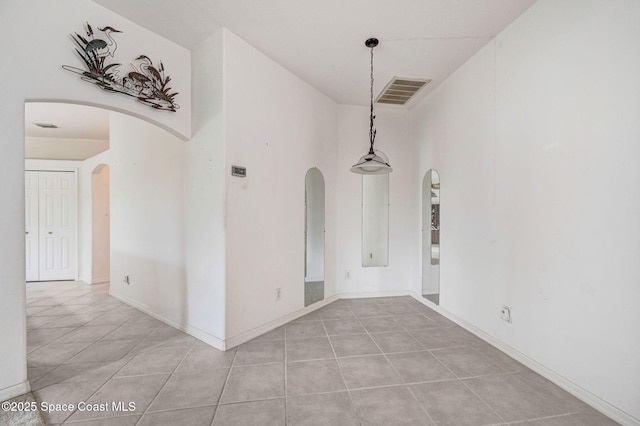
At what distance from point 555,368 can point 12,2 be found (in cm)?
491

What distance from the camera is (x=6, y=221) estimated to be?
1846mm

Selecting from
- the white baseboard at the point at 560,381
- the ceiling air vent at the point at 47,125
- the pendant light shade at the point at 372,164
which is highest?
the ceiling air vent at the point at 47,125

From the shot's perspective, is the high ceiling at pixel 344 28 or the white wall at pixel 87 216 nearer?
the high ceiling at pixel 344 28

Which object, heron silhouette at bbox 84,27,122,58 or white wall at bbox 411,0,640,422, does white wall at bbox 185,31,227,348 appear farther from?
white wall at bbox 411,0,640,422

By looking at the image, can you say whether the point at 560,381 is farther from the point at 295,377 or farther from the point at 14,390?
the point at 14,390

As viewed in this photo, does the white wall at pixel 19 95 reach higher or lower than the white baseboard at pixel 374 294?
higher

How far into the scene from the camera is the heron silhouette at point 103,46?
216 cm

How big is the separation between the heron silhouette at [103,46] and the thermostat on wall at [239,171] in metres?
1.41

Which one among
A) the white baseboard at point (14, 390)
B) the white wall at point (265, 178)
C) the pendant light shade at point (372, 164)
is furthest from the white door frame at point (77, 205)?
the pendant light shade at point (372, 164)

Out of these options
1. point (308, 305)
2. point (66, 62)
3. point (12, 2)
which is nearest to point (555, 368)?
point (308, 305)

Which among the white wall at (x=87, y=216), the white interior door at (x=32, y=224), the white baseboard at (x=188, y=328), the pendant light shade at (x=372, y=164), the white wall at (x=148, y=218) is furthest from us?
the white interior door at (x=32, y=224)

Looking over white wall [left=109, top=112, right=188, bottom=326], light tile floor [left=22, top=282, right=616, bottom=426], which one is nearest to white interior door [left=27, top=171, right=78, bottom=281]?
white wall [left=109, top=112, right=188, bottom=326]

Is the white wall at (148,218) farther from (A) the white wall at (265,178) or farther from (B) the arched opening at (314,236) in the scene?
(B) the arched opening at (314,236)

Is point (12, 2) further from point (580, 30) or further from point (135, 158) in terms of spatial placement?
point (580, 30)
